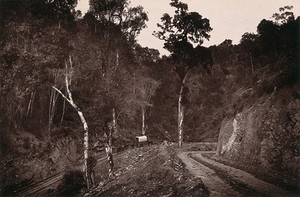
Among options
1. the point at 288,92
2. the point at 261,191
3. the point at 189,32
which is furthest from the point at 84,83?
the point at 261,191

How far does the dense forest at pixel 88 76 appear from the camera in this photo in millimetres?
19438

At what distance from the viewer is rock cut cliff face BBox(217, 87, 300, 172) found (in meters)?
12.6

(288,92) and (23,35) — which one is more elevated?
(23,35)

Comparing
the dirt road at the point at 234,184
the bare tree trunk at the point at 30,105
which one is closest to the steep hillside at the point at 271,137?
the dirt road at the point at 234,184

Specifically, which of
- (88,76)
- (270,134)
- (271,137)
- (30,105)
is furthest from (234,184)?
(30,105)

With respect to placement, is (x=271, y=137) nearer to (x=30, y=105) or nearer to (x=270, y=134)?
(x=270, y=134)

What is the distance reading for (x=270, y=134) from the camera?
46.2 feet

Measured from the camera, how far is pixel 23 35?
20.7 meters

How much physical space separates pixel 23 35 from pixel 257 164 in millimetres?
16843

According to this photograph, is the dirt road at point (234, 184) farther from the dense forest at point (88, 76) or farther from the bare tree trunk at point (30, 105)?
the bare tree trunk at point (30, 105)

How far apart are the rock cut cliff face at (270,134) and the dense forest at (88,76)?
9 cm

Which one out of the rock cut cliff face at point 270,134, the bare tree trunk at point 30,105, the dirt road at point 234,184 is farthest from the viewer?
the bare tree trunk at point 30,105

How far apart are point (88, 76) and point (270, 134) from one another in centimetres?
1605

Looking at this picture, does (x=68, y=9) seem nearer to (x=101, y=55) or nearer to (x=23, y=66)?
(x=101, y=55)
